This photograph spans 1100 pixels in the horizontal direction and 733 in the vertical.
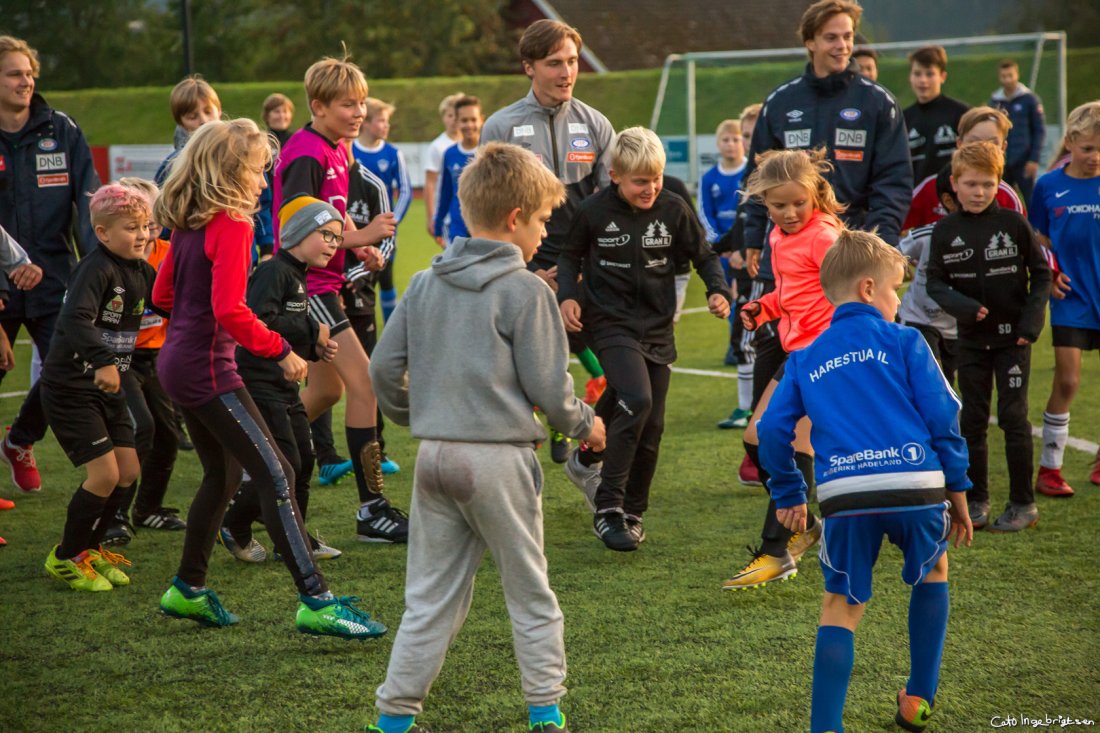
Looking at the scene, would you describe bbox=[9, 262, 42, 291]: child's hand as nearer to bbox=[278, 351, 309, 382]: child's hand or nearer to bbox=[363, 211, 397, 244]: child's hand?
bbox=[363, 211, 397, 244]: child's hand

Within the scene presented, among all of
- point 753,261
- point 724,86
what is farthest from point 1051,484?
point 724,86

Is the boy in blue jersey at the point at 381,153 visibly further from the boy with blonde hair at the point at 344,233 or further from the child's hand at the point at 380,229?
the child's hand at the point at 380,229

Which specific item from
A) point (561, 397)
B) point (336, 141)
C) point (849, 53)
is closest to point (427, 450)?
point (561, 397)

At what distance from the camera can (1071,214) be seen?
638 cm

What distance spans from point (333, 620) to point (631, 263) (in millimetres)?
2240

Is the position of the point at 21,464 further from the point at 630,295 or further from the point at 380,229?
the point at 630,295

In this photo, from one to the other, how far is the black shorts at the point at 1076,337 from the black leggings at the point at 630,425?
216cm

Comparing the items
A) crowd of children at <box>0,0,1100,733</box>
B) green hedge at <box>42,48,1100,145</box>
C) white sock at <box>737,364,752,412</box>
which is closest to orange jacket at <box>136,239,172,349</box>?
crowd of children at <box>0,0,1100,733</box>

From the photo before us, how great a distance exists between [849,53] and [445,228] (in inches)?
271

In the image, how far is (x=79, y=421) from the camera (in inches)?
212

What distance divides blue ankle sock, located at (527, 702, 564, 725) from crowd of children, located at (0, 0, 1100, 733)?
12 mm

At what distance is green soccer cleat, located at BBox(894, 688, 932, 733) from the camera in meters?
3.67

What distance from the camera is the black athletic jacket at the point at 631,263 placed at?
577cm

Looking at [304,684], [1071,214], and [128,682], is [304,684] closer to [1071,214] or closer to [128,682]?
[128,682]
